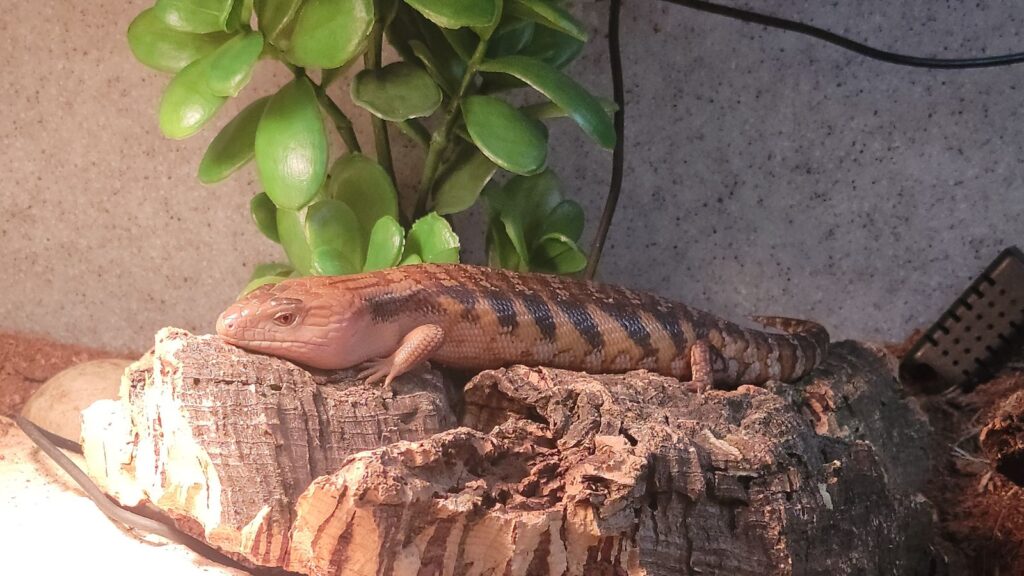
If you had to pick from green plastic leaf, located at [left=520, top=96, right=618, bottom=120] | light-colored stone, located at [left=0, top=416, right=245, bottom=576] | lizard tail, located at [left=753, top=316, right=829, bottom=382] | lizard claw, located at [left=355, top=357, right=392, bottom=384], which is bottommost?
light-colored stone, located at [left=0, top=416, right=245, bottom=576]

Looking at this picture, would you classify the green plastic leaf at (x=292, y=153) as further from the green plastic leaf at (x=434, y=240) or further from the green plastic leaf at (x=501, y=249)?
the green plastic leaf at (x=501, y=249)

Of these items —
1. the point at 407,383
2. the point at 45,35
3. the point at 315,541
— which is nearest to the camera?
the point at 315,541

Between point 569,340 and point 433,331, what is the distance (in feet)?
1.22

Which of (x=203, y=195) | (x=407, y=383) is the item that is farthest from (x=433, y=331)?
(x=203, y=195)

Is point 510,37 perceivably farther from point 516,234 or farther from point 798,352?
point 798,352

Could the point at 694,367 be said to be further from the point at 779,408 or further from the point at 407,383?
the point at 407,383

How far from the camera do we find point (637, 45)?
255cm

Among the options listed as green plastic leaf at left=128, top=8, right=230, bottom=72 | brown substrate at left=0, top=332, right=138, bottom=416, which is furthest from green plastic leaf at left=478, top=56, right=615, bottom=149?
brown substrate at left=0, top=332, right=138, bottom=416

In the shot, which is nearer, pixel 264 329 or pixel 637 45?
pixel 264 329

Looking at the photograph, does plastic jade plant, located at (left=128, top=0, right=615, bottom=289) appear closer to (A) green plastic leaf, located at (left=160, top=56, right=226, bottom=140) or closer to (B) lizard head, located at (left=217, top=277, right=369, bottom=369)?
(A) green plastic leaf, located at (left=160, top=56, right=226, bottom=140)

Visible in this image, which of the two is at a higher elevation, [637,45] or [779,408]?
[637,45]

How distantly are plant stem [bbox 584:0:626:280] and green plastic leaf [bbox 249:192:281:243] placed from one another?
956mm

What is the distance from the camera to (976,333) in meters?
2.79

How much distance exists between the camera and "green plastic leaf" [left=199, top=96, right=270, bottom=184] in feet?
6.79
